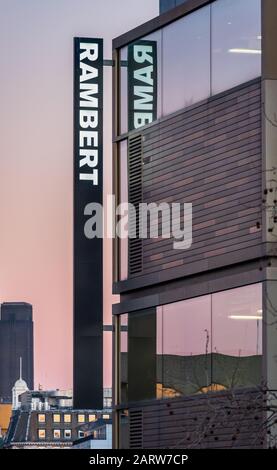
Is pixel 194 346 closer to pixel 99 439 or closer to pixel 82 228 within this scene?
pixel 82 228

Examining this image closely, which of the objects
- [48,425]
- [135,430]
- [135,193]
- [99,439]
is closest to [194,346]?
[135,430]

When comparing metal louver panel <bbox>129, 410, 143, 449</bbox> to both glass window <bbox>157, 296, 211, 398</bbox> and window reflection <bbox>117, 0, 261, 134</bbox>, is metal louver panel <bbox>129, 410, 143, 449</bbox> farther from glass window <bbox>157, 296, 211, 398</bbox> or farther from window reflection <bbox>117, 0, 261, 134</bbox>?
window reflection <bbox>117, 0, 261, 134</bbox>

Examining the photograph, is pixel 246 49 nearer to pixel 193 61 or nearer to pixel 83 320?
pixel 193 61

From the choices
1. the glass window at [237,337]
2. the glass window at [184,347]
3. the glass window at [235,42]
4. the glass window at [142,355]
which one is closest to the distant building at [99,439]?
the glass window at [142,355]

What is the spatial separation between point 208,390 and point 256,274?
3.50m

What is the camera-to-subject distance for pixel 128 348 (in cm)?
4622

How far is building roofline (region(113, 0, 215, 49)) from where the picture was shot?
43250 millimetres

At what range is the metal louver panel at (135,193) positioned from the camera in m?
45.8

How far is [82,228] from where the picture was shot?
4916cm

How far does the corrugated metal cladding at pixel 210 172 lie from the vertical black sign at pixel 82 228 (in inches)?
131

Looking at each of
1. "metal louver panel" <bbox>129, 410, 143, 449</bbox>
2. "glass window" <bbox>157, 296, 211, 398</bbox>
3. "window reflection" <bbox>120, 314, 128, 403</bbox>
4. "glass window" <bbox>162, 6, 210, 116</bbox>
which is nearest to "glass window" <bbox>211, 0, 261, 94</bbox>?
"glass window" <bbox>162, 6, 210, 116</bbox>

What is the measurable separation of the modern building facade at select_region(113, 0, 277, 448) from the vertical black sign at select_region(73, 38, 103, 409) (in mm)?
1078
